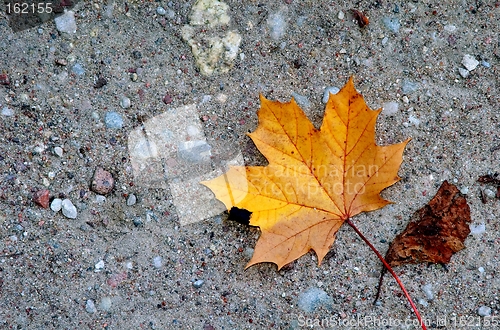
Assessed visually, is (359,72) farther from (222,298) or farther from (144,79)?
(222,298)

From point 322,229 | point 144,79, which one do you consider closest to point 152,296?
point 322,229

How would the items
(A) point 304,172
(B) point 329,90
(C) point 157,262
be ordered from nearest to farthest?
1. (A) point 304,172
2. (C) point 157,262
3. (B) point 329,90

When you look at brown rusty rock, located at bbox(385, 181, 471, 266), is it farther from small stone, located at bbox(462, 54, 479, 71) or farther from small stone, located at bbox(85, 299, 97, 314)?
small stone, located at bbox(85, 299, 97, 314)

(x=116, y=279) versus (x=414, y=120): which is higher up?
(x=414, y=120)

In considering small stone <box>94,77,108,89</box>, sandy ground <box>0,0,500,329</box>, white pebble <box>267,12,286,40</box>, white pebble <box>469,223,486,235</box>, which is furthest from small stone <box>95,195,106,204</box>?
white pebble <box>469,223,486,235</box>

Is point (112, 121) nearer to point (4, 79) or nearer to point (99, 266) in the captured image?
point (4, 79)

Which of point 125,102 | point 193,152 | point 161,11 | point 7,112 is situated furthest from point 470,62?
point 7,112

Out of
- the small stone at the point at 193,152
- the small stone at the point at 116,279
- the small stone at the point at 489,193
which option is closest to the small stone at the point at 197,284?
the small stone at the point at 116,279
